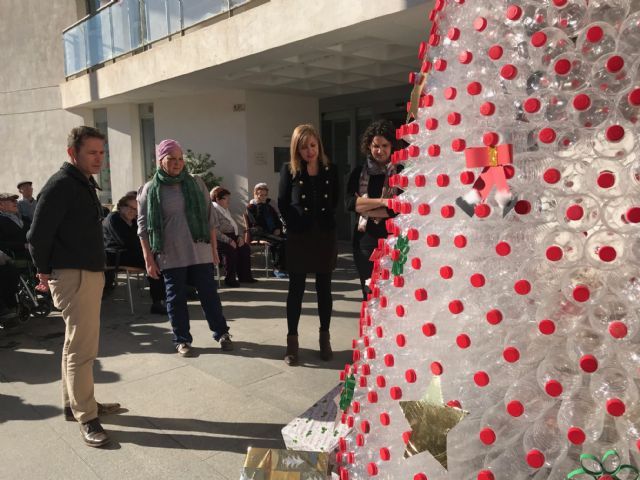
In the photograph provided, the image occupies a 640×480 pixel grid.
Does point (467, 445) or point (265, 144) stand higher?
point (265, 144)

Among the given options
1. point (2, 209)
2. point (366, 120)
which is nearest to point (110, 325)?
point (2, 209)

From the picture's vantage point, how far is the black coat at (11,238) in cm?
601

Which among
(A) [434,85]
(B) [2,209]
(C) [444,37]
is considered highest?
(C) [444,37]

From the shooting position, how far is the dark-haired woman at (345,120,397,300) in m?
3.38

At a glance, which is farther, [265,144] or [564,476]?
[265,144]

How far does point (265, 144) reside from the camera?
1067cm

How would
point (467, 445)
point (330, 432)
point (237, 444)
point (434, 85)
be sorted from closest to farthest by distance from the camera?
point (467, 445), point (434, 85), point (330, 432), point (237, 444)

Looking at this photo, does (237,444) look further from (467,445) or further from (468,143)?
(468,143)

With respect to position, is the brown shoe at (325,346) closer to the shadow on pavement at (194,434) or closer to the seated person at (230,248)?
the shadow on pavement at (194,434)

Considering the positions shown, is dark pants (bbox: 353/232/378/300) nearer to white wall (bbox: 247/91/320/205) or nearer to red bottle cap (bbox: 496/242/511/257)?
red bottle cap (bbox: 496/242/511/257)

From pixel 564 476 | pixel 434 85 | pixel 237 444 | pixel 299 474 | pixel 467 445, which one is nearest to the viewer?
pixel 564 476

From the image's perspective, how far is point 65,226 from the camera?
2865mm

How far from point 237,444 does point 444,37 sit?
2416 millimetres

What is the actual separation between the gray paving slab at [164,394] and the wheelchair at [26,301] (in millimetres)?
118
